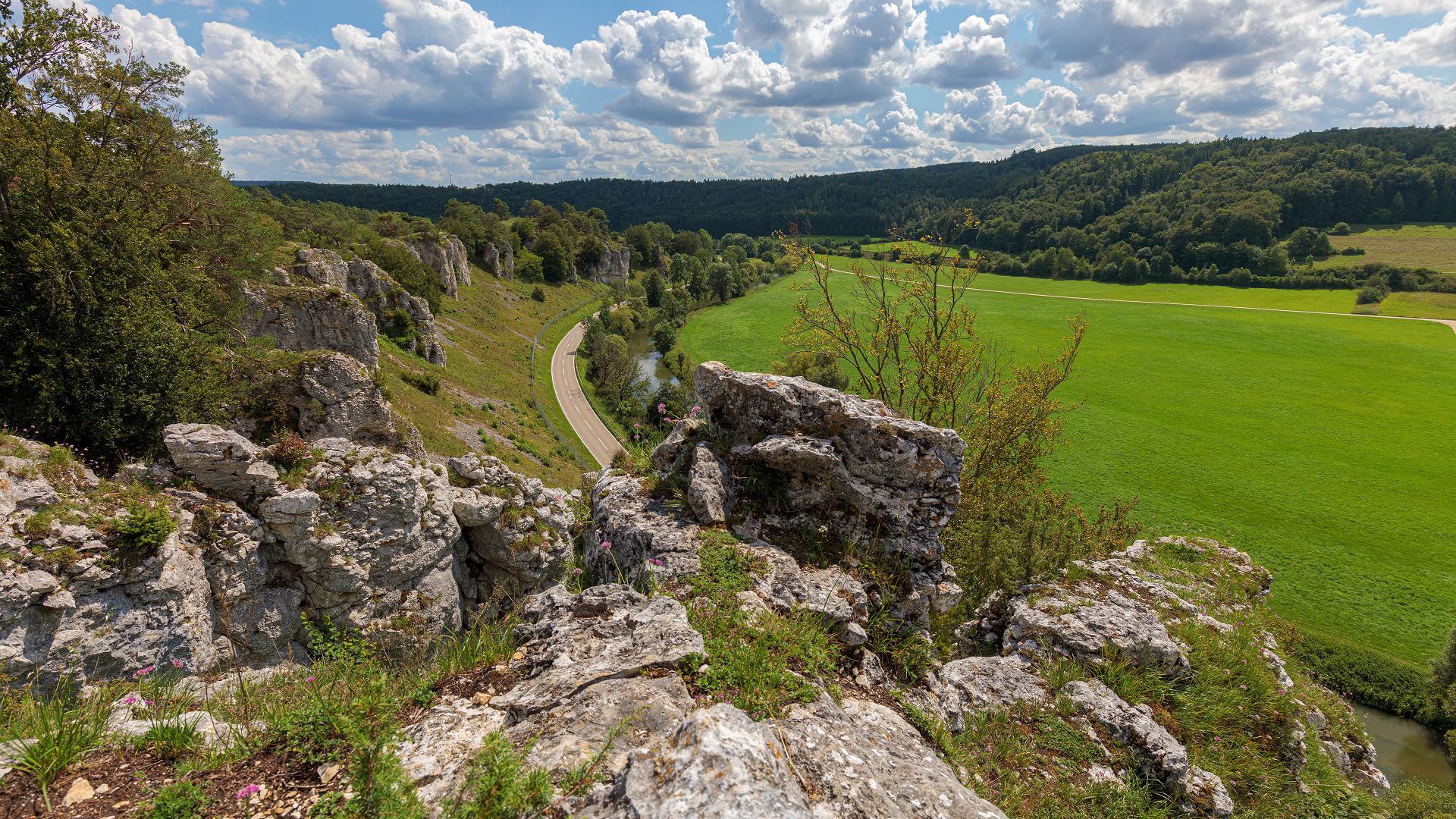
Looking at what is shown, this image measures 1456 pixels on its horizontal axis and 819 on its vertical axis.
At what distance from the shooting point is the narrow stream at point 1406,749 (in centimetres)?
2216

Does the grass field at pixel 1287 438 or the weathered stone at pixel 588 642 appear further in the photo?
the grass field at pixel 1287 438

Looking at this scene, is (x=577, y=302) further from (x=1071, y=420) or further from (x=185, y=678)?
(x=185, y=678)

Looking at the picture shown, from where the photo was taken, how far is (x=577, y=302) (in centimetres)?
10731

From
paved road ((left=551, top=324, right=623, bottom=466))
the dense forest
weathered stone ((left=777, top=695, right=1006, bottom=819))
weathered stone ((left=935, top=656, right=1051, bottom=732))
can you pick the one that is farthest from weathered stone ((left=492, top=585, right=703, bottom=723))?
the dense forest

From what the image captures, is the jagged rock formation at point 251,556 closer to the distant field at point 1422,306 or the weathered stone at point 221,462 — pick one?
the weathered stone at point 221,462

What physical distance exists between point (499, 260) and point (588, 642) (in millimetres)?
102599

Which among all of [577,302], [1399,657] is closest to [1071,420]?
[1399,657]

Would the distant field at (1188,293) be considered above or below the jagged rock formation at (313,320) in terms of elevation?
below

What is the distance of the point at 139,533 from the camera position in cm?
1055

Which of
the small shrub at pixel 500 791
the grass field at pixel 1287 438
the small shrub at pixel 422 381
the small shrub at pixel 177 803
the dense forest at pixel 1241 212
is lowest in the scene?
the grass field at pixel 1287 438

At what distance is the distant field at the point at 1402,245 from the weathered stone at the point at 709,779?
16066cm

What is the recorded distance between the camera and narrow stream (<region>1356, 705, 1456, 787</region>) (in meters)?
22.2

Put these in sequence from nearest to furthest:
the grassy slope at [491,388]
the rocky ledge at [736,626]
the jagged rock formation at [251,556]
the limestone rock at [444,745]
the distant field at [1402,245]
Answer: the limestone rock at [444,745] < the rocky ledge at [736,626] < the jagged rock formation at [251,556] < the grassy slope at [491,388] < the distant field at [1402,245]

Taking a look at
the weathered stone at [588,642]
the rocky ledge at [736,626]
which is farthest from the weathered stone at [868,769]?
the weathered stone at [588,642]
